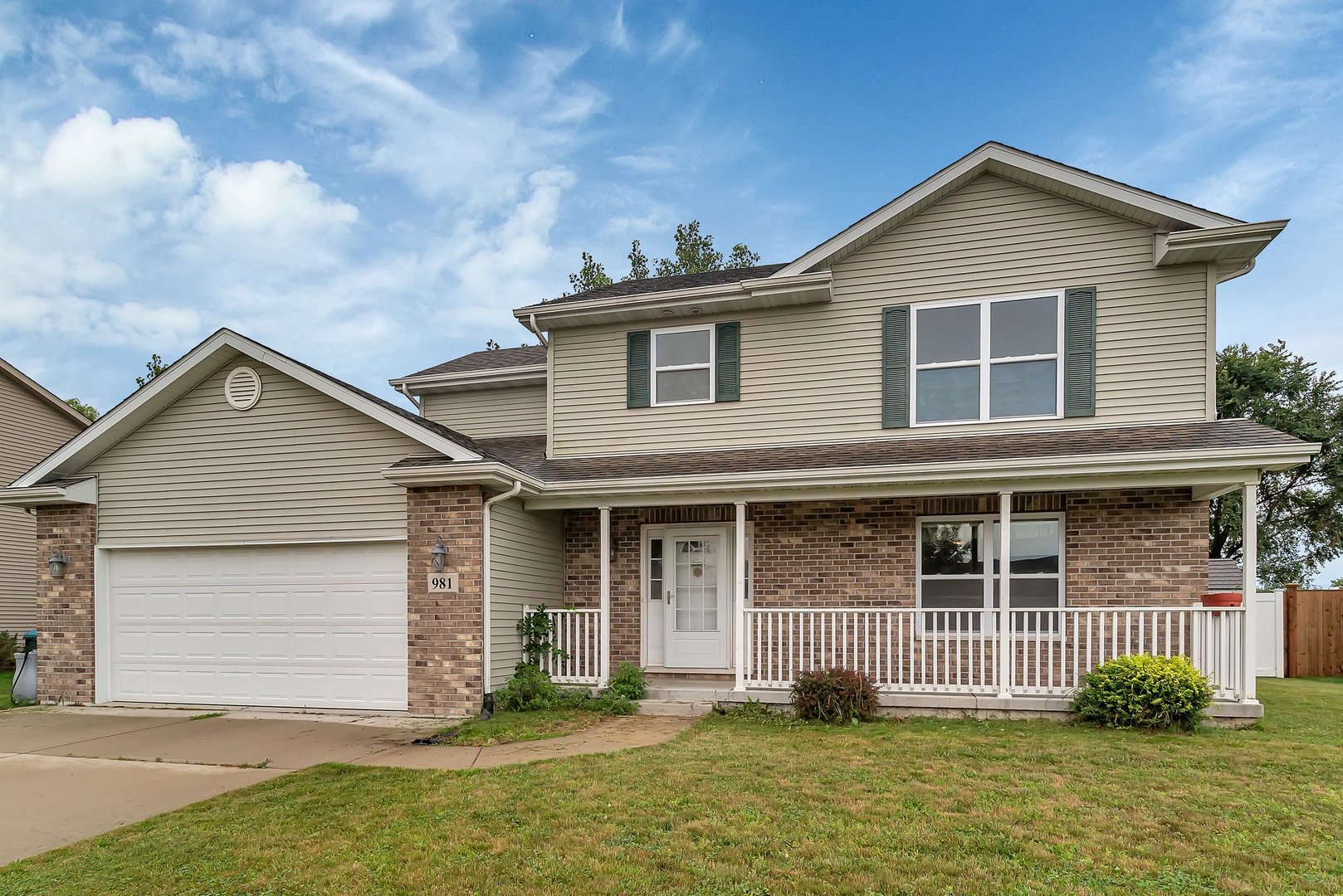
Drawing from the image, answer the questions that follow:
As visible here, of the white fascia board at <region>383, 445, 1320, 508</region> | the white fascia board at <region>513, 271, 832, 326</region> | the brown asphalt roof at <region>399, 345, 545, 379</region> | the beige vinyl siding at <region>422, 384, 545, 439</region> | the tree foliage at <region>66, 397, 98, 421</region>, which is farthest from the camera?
the tree foliage at <region>66, 397, 98, 421</region>

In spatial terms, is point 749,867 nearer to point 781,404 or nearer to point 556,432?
point 781,404

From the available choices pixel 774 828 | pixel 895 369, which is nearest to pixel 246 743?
pixel 774 828

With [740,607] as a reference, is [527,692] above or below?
below

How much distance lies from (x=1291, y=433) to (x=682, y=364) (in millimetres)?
20041

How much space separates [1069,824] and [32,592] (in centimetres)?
2080

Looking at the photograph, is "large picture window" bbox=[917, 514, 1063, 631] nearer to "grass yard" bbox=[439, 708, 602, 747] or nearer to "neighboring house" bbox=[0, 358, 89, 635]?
"grass yard" bbox=[439, 708, 602, 747]

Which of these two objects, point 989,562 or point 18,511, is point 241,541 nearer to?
point 989,562

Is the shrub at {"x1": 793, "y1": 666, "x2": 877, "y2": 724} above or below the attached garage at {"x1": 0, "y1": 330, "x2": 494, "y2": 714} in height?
below

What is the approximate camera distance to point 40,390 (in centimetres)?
1845

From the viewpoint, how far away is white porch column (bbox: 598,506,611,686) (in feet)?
33.2

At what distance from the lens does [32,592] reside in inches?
696

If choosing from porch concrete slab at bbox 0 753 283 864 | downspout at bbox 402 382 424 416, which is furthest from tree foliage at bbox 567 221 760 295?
porch concrete slab at bbox 0 753 283 864

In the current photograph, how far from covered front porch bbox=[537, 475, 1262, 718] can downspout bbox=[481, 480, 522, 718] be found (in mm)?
1233

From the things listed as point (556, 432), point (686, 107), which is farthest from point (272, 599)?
point (686, 107)
